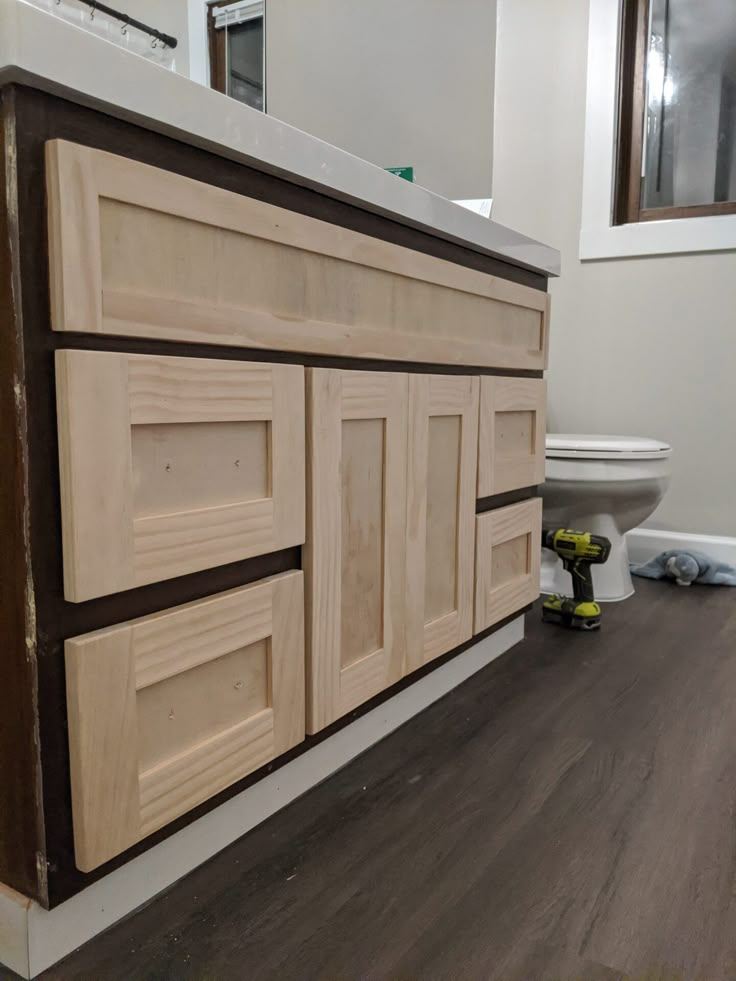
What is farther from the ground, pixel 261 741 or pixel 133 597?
pixel 133 597

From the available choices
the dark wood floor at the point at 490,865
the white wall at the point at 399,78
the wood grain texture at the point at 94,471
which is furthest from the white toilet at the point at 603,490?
the wood grain texture at the point at 94,471

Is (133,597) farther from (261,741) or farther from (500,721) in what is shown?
(500,721)

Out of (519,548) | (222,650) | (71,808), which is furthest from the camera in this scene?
(519,548)

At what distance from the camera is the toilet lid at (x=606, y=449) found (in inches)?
67.9

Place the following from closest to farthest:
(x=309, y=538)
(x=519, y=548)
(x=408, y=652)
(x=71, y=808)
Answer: (x=71, y=808) → (x=309, y=538) → (x=408, y=652) → (x=519, y=548)

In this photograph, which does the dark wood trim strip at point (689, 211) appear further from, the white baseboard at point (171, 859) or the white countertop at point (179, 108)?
the white baseboard at point (171, 859)

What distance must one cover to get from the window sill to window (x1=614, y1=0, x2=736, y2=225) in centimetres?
8

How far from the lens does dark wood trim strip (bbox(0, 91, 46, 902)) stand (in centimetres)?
57

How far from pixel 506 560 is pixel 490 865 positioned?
661 millimetres

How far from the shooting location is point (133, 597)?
2.20ft

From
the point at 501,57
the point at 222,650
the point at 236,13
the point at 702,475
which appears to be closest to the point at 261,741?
the point at 222,650

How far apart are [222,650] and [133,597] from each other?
0.12 meters

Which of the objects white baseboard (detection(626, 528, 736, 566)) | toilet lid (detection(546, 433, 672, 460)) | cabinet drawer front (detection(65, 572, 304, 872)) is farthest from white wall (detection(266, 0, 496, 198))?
cabinet drawer front (detection(65, 572, 304, 872))

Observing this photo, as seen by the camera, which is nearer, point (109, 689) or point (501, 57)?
point (109, 689)
